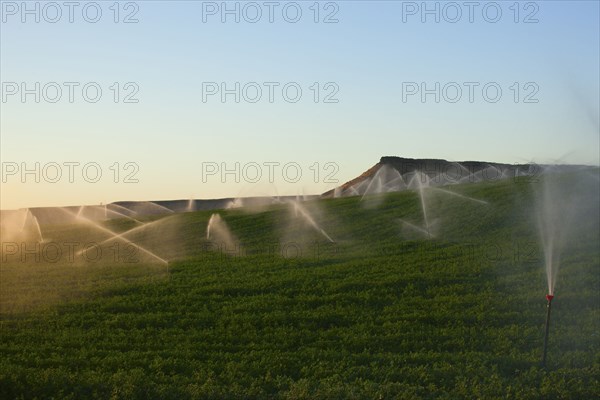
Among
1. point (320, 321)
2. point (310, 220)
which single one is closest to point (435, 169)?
point (310, 220)

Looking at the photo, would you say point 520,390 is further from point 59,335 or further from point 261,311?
point 59,335

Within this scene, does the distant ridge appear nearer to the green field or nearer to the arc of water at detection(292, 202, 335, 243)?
the arc of water at detection(292, 202, 335, 243)

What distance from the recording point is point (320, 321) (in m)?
17.3

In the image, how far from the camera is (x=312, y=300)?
63.1 ft

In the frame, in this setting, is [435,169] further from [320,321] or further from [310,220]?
[320,321]

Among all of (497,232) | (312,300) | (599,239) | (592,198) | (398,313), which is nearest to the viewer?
(398,313)

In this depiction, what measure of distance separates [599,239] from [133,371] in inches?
747

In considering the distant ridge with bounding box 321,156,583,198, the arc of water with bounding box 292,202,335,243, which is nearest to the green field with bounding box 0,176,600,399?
the arc of water with bounding box 292,202,335,243

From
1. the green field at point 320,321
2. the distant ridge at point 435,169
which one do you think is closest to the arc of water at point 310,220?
the green field at point 320,321

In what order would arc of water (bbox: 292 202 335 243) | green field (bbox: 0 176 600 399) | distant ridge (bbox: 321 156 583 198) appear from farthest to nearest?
distant ridge (bbox: 321 156 583 198), arc of water (bbox: 292 202 335 243), green field (bbox: 0 176 600 399)

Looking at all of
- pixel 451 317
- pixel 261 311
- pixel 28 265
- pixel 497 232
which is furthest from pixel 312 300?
pixel 28 265

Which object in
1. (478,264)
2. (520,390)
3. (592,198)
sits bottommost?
(520,390)

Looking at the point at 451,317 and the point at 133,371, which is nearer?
the point at 133,371

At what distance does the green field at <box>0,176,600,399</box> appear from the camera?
12.9 meters
